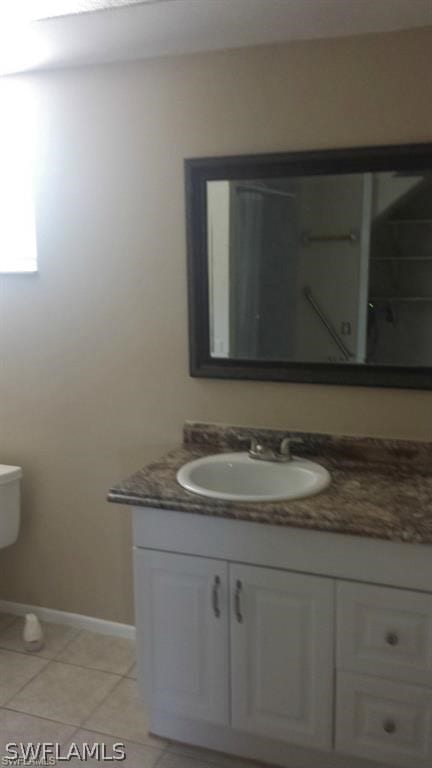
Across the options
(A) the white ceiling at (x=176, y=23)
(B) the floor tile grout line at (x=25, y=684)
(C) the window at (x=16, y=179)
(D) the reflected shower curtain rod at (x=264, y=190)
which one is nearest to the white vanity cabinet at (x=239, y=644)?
(B) the floor tile grout line at (x=25, y=684)

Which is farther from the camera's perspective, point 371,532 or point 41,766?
point 41,766

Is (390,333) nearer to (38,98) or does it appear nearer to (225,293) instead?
(225,293)

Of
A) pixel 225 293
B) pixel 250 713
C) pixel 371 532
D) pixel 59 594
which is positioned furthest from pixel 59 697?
pixel 225 293

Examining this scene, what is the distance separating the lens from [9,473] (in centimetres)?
255

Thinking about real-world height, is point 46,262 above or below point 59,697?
above

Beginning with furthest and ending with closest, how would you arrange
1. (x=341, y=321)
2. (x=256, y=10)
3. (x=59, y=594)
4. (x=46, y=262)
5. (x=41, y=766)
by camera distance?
(x=59, y=594), (x=46, y=262), (x=341, y=321), (x=41, y=766), (x=256, y=10)

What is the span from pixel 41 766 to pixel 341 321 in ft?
5.46

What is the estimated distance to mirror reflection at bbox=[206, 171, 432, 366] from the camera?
2.02m

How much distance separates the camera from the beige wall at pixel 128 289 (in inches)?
80.3

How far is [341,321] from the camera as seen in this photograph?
213cm

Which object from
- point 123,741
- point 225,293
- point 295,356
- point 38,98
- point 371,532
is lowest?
point 123,741

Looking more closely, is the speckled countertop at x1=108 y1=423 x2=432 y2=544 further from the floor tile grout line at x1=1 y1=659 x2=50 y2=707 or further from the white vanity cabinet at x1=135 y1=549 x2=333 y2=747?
the floor tile grout line at x1=1 y1=659 x2=50 y2=707

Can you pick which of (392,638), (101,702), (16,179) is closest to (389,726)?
(392,638)

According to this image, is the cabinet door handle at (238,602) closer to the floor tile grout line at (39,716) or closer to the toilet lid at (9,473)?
the floor tile grout line at (39,716)
